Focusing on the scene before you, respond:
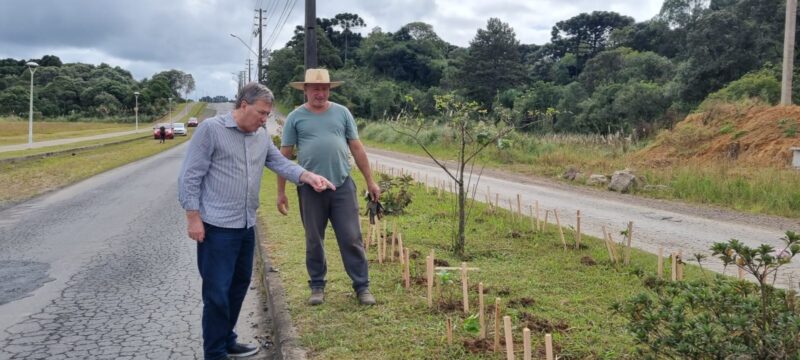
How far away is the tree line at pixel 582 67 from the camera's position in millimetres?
34594

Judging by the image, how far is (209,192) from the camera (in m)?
3.88

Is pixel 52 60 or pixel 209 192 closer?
pixel 209 192

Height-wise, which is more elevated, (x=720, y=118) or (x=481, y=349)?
(x=720, y=118)

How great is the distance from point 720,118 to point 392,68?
65.2 m

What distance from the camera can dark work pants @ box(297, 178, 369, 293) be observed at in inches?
194

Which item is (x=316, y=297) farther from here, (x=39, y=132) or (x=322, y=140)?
(x=39, y=132)

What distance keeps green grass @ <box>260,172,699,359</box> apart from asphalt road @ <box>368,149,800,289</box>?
47.5 inches

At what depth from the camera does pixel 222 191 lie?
389 centimetres

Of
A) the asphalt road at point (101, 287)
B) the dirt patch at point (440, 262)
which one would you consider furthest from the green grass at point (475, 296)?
the asphalt road at point (101, 287)

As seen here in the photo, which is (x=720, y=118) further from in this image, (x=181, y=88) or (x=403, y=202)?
(x=181, y=88)

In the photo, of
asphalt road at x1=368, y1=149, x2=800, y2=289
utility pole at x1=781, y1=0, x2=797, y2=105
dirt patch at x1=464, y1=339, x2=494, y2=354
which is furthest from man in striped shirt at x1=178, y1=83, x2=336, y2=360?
utility pole at x1=781, y1=0, x2=797, y2=105

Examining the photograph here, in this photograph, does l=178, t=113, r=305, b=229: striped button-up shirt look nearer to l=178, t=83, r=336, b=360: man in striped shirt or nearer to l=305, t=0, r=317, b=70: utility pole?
l=178, t=83, r=336, b=360: man in striped shirt

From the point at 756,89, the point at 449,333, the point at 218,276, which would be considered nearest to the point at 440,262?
the point at 449,333

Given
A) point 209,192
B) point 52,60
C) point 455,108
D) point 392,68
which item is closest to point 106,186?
point 455,108
